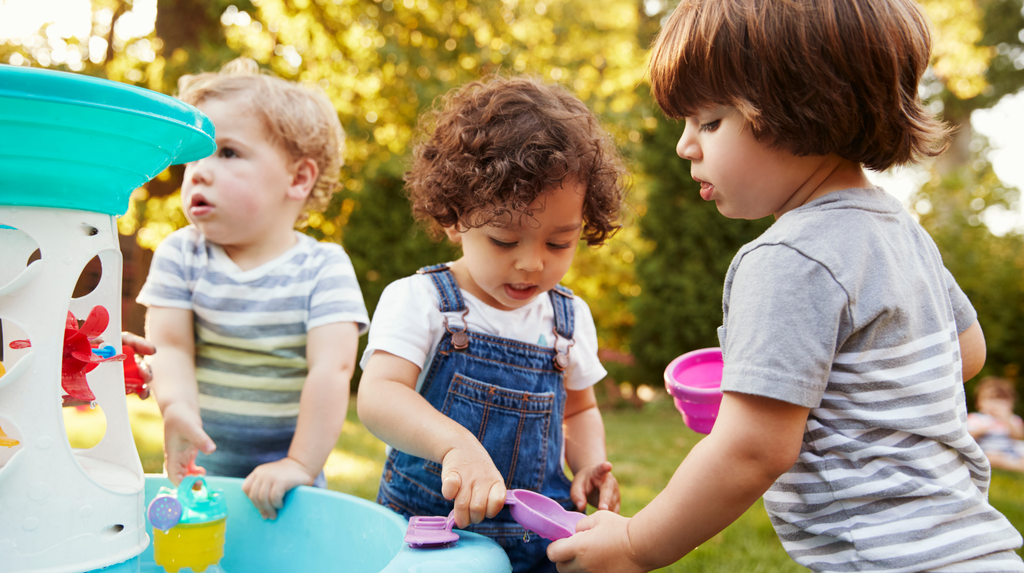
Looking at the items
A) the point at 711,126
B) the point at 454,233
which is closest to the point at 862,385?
the point at 711,126

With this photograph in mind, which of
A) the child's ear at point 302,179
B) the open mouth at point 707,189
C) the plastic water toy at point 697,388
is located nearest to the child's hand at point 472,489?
the plastic water toy at point 697,388

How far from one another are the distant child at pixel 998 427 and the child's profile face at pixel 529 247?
4865 mm

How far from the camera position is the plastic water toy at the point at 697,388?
155 centimetres

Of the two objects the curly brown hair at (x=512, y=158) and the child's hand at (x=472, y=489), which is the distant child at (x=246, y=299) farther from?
the child's hand at (x=472, y=489)

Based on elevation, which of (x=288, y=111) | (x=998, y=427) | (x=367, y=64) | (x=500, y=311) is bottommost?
(x=998, y=427)

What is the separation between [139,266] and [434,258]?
3492 millimetres

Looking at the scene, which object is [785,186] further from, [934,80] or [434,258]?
[934,80]

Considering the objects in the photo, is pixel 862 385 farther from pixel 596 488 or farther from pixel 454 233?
pixel 454 233

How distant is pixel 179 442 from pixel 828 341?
1595 millimetres

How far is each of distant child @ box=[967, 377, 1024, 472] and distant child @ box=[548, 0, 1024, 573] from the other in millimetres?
4844

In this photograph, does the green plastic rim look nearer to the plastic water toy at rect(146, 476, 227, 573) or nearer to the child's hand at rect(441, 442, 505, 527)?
the plastic water toy at rect(146, 476, 227, 573)

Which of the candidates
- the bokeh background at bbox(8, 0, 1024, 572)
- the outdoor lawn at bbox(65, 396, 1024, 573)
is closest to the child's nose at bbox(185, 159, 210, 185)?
the outdoor lawn at bbox(65, 396, 1024, 573)

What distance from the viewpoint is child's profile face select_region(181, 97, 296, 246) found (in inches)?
80.0

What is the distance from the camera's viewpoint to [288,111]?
221 centimetres
